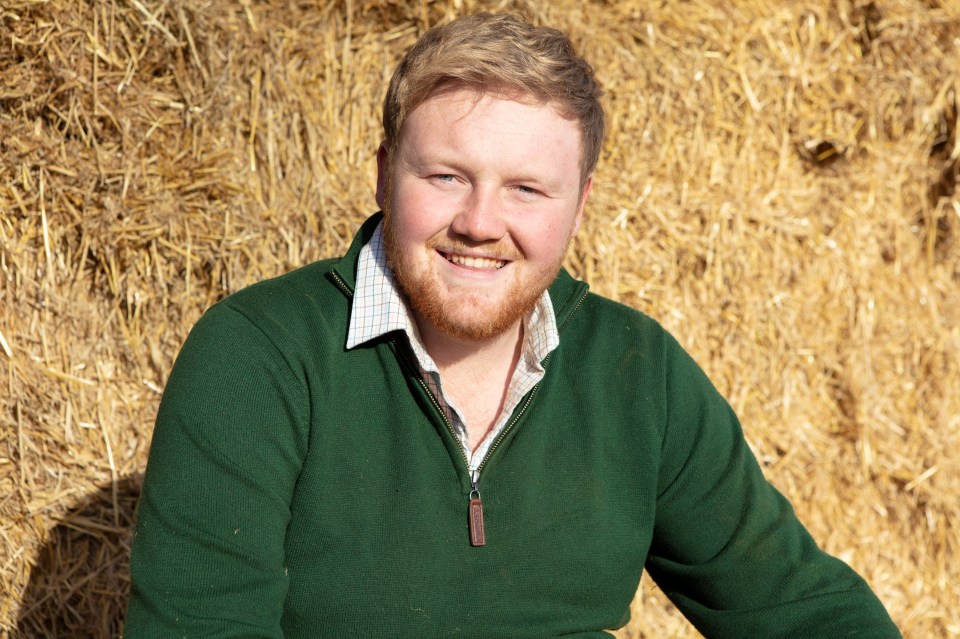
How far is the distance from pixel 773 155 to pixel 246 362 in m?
2.00

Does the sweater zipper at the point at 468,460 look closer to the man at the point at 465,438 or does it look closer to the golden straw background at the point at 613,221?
the man at the point at 465,438

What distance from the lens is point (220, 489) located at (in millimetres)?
1616

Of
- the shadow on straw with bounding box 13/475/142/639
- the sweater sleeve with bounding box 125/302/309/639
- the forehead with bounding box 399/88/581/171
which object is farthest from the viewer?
the shadow on straw with bounding box 13/475/142/639

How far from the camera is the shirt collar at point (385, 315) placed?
1.83m

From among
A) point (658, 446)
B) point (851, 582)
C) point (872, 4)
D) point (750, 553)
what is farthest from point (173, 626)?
point (872, 4)

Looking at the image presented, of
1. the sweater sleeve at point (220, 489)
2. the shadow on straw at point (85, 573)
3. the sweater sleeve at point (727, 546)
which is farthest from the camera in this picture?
the shadow on straw at point (85, 573)

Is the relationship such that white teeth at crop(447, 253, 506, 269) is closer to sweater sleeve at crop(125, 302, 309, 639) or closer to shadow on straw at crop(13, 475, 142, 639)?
sweater sleeve at crop(125, 302, 309, 639)

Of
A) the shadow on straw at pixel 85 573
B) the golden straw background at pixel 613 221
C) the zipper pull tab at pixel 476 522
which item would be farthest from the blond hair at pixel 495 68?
the shadow on straw at pixel 85 573

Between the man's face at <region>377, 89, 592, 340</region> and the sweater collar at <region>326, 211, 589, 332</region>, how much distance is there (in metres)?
0.08

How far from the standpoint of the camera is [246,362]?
5.57ft

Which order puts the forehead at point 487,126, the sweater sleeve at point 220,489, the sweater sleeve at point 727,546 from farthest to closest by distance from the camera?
the sweater sleeve at point 727,546 < the forehead at point 487,126 < the sweater sleeve at point 220,489

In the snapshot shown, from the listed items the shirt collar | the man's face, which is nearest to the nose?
the man's face

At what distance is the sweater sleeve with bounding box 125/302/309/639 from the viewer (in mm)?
1561

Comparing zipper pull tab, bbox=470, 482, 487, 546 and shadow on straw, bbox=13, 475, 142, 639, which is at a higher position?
zipper pull tab, bbox=470, 482, 487, 546
